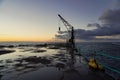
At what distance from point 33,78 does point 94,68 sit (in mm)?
5228

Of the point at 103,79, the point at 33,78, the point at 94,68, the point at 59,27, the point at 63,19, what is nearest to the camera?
the point at 103,79

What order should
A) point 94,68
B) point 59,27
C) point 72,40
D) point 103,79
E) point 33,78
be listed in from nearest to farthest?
point 103,79 < point 33,78 < point 94,68 < point 72,40 < point 59,27

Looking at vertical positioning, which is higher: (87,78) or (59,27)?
(59,27)

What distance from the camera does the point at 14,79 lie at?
28.7 ft

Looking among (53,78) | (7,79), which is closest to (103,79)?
(53,78)

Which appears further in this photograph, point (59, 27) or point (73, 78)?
point (59, 27)

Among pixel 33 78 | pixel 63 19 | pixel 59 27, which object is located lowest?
pixel 33 78

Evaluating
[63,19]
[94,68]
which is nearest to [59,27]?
[63,19]

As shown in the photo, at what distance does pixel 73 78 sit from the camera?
Result: 869 cm

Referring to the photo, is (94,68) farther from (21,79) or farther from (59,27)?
(59,27)

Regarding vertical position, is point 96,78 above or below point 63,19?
below

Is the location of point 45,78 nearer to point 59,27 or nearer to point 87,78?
point 87,78

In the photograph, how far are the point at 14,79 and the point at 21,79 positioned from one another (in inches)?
18.6

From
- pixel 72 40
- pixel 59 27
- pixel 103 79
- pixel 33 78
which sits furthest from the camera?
pixel 59 27
